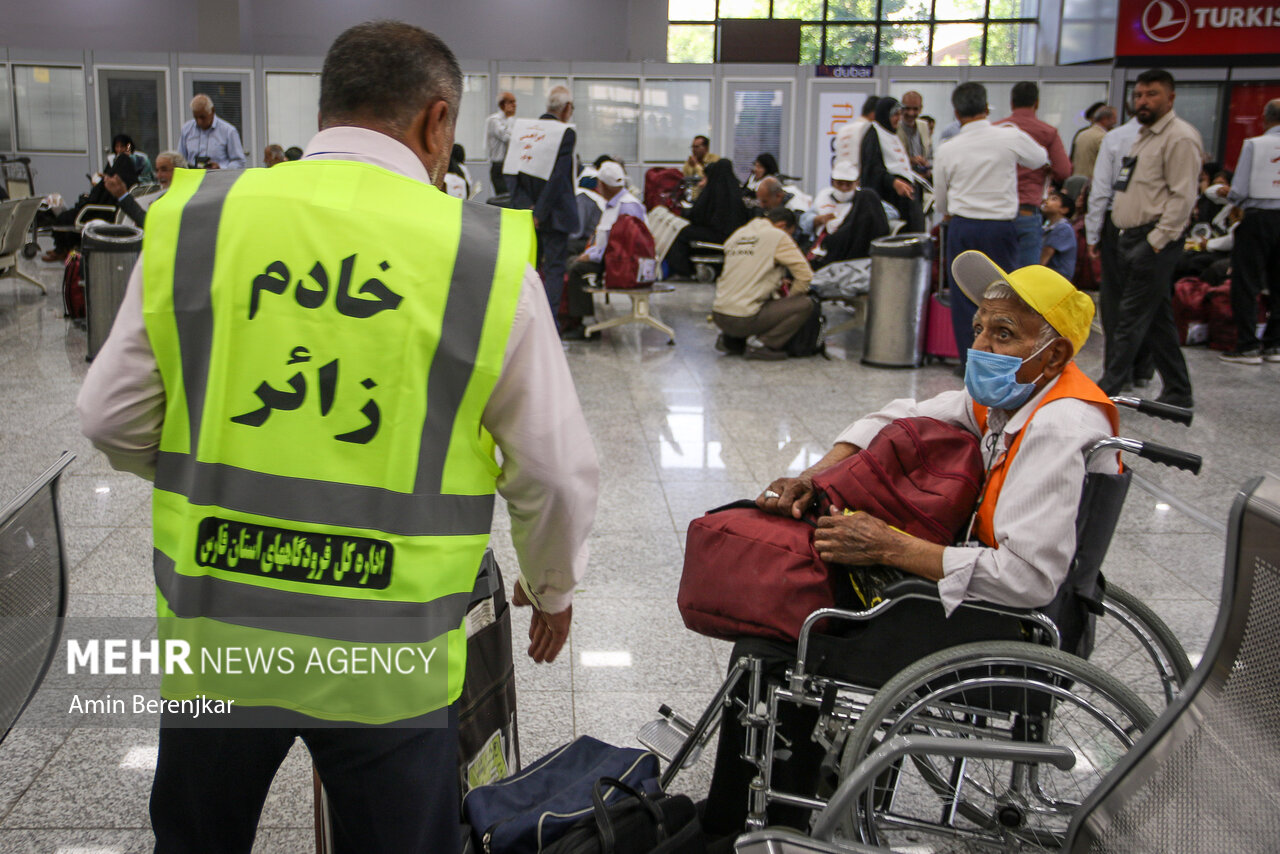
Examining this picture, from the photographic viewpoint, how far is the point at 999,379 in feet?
7.36

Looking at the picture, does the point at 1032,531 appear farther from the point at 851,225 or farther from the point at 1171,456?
the point at 851,225

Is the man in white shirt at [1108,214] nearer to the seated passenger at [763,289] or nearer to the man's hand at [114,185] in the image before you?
the seated passenger at [763,289]

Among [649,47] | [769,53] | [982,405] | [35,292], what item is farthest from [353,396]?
[649,47]

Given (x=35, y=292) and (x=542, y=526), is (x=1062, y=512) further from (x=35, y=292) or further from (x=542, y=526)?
(x=35, y=292)

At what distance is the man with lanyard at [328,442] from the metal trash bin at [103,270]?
6275 millimetres

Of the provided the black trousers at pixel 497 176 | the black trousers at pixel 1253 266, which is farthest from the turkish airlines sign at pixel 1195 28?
the black trousers at pixel 497 176

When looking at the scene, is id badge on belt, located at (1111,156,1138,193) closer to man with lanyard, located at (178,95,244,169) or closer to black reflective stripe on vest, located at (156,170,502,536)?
black reflective stripe on vest, located at (156,170,502,536)

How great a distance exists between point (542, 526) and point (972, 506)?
3.57 ft

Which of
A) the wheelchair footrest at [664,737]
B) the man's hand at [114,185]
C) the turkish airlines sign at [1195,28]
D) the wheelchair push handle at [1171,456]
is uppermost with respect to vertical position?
the turkish airlines sign at [1195,28]

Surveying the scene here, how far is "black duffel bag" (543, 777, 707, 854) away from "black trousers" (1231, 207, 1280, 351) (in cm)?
716

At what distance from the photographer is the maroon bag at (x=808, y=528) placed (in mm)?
2076

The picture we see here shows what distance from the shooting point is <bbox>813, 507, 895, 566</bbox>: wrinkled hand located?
6.79 feet

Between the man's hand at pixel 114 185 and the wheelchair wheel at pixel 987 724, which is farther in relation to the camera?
the man's hand at pixel 114 185

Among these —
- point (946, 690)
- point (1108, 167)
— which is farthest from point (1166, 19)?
point (946, 690)
